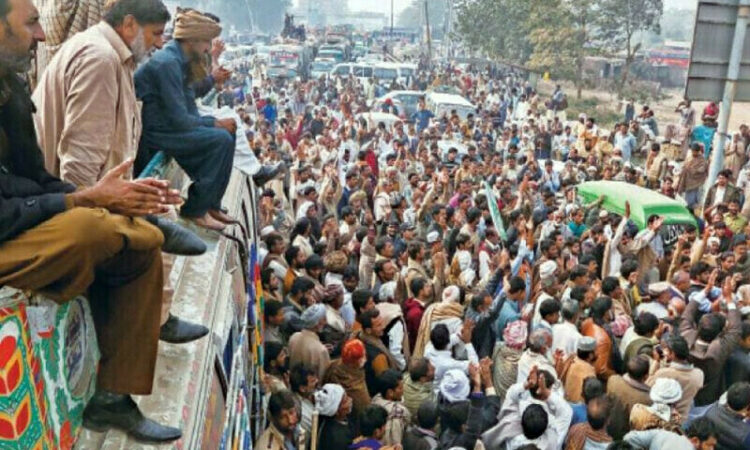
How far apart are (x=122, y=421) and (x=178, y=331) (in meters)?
0.55

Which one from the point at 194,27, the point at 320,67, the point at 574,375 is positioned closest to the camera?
the point at 194,27

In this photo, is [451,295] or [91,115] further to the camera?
[451,295]

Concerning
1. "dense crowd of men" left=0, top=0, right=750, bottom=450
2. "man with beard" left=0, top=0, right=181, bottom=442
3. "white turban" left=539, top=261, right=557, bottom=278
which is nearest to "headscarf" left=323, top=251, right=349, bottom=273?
"dense crowd of men" left=0, top=0, right=750, bottom=450

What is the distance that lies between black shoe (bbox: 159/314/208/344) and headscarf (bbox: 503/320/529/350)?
9.92 feet

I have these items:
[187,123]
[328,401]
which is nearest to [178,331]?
[187,123]

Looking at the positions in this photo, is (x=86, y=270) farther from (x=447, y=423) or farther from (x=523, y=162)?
(x=523, y=162)

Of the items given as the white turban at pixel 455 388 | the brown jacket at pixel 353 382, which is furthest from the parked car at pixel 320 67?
the white turban at pixel 455 388

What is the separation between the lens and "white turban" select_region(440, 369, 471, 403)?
15.4 ft

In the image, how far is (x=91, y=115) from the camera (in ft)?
8.52

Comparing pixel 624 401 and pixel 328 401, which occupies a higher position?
pixel 328 401

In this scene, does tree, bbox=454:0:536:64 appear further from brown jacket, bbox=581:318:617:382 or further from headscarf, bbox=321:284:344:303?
headscarf, bbox=321:284:344:303

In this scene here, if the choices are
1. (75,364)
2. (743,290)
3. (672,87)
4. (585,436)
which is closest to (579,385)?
(585,436)

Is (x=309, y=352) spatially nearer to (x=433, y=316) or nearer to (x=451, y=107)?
(x=433, y=316)

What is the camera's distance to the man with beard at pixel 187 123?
380 cm
